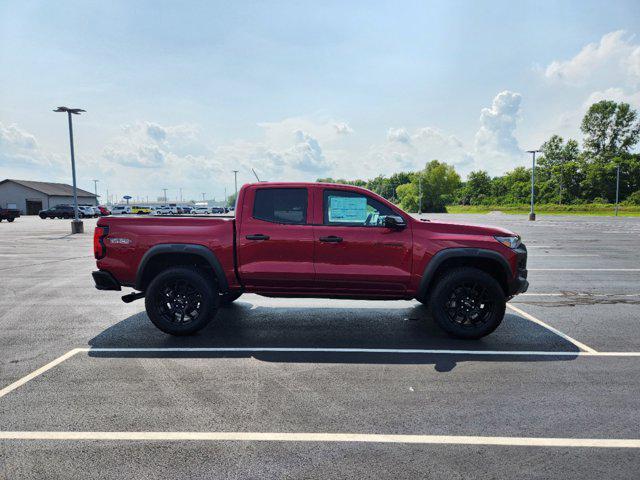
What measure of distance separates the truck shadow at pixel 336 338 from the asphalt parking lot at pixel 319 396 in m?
0.03

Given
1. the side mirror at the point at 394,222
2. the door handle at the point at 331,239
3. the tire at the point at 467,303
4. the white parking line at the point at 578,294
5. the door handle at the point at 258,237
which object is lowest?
the white parking line at the point at 578,294

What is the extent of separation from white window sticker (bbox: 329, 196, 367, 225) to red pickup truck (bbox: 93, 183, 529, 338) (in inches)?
0.5

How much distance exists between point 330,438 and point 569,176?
98.8 metres

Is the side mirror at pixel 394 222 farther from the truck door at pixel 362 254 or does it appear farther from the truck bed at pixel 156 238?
the truck bed at pixel 156 238

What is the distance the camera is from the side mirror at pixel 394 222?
5213mm

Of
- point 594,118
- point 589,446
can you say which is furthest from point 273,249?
point 594,118

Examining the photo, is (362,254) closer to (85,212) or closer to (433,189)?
(85,212)

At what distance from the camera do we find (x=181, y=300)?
5602 millimetres

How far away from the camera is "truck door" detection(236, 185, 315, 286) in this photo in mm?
5410

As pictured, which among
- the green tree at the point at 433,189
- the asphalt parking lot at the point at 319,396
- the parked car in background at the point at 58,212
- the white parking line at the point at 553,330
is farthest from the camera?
the green tree at the point at 433,189

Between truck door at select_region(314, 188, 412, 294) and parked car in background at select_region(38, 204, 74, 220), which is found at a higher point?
parked car in background at select_region(38, 204, 74, 220)

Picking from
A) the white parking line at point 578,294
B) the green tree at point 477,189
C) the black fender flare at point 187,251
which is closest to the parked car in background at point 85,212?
the black fender flare at point 187,251

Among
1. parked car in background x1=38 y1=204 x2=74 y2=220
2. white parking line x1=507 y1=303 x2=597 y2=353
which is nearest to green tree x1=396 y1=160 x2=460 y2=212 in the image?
parked car in background x1=38 y1=204 x2=74 y2=220

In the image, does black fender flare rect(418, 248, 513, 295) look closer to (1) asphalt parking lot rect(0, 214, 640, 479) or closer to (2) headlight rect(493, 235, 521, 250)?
(2) headlight rect(493, 235, 521, 250)
